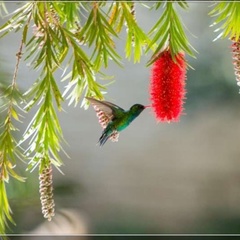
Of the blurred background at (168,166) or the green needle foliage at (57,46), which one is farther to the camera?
the blurred background at (168,166)

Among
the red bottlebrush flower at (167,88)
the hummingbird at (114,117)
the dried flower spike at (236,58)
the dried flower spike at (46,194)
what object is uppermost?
the dried flower spike at (236,58)

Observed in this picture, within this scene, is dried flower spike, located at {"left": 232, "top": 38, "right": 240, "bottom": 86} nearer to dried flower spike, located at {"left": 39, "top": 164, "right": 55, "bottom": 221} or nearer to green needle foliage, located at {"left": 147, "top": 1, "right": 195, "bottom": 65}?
green needle foliage, located at {"left": 147, "top": 1, "right": 195, "bottom": 65}

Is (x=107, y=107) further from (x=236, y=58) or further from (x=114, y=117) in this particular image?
(x=236, y=58)

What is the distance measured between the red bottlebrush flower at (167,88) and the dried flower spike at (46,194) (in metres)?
0.20

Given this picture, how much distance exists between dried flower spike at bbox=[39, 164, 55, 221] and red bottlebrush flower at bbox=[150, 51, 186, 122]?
197 millimetres

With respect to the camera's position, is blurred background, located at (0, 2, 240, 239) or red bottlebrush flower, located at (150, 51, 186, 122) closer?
red bottlebrush flower, located at (150, 51, 186, 122)

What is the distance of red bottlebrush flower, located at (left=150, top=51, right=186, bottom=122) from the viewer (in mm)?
601

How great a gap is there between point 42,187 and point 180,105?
235mm

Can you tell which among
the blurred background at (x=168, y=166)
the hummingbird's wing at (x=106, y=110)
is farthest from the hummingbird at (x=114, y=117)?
the blurred background at (x=168, y=166)

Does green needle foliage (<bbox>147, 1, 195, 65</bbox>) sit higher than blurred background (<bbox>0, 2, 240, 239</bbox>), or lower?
higher

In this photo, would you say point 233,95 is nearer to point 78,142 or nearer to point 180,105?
point 78,142

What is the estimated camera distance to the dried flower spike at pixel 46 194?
69 cm

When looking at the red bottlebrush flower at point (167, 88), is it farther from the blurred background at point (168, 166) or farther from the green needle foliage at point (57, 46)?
the blurred background at point (168, 166)

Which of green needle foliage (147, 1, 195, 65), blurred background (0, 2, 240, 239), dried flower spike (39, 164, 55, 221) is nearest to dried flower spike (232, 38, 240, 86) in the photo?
green needle foliage (147, 1, 195, 65)
